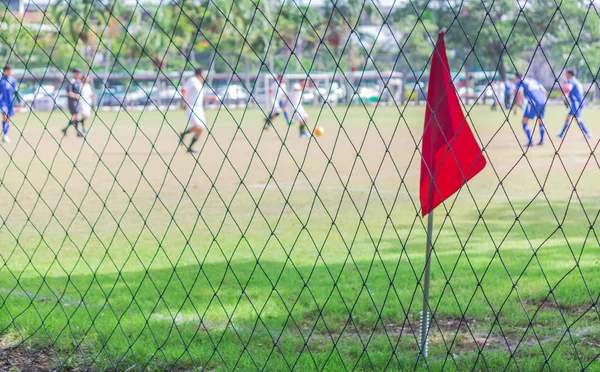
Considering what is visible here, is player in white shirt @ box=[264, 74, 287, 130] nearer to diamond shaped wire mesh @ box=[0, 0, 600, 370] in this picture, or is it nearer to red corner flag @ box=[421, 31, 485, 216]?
diamond shaped wire mesh @ box=[0, 0, 600, 370]

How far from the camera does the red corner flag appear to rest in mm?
4223

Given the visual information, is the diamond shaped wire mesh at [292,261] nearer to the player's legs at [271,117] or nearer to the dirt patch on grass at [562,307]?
the dirt patch on grass at [562,307]

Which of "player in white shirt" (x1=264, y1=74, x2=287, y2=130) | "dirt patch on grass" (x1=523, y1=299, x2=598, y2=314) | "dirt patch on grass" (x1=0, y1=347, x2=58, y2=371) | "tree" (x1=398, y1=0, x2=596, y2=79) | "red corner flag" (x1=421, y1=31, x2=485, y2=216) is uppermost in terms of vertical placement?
"tree" (x1=398, y1=0, x2=596, y2=79)

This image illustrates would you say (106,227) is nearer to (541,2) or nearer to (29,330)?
(29,330)

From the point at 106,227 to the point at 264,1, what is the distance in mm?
54207

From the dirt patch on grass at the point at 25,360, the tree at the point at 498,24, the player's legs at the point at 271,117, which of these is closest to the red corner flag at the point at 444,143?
the player's legs at the point at 271,117

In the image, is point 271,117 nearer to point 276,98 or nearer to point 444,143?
point 276,98

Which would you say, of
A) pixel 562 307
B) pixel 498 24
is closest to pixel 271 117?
pixel 562 307

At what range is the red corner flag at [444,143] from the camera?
422cm

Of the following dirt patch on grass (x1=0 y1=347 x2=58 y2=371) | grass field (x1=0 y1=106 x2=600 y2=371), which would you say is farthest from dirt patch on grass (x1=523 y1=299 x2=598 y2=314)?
dirt patch on grass (x1=0 y1=347 x2=58 y2=371)

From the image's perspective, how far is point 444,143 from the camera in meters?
4.38

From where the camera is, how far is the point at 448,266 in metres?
6.75

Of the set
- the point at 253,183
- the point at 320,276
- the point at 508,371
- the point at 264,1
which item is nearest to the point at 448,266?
the point at 320,276

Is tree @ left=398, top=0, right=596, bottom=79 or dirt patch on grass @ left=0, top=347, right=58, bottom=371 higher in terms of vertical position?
tree @ left=398, top=0, right=596, bottom=79
